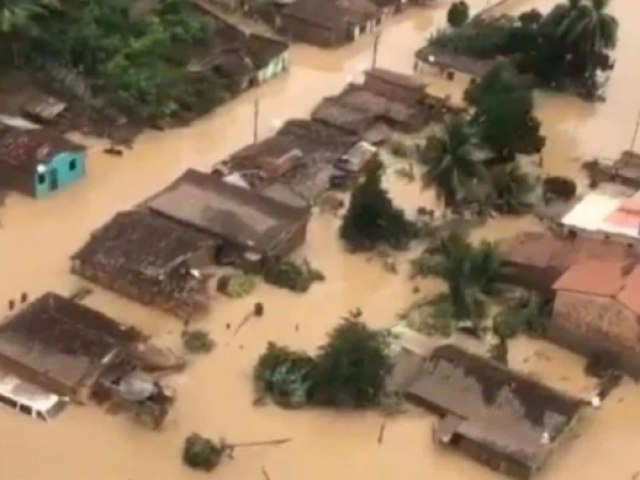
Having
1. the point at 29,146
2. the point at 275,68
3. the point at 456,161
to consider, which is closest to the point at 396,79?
the point at 275,68

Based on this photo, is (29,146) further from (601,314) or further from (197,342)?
(601,314)

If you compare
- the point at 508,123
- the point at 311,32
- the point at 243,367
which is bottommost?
the point at 243,367

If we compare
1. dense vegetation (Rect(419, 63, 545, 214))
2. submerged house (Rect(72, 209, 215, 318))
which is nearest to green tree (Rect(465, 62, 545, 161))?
dense vegetation (Rect(419, 63, 545, 214))

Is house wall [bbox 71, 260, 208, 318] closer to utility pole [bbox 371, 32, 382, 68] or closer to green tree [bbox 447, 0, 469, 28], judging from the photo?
utility pole [bbox 371, 32, 382, 68]

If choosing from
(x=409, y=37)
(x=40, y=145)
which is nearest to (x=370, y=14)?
(x=409, y=37)

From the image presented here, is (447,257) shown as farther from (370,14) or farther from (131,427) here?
(370,14)

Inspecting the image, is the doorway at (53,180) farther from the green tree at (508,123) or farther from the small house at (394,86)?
the green tree at (508,123)
